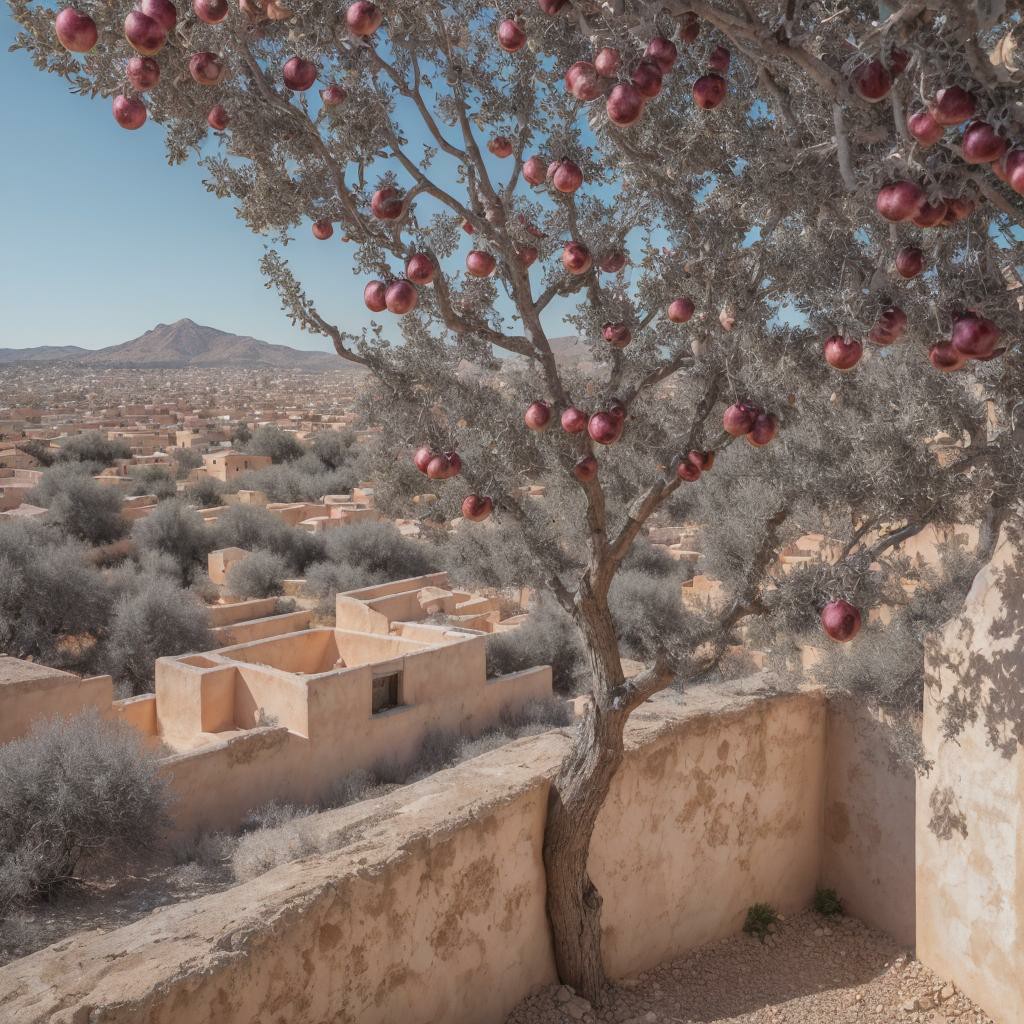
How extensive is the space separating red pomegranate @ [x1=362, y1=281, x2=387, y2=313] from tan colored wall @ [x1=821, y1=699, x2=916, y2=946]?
14.7 feet

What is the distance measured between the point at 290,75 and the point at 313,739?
8558mm

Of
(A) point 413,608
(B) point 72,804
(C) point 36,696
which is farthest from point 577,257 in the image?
(A) point 413,608

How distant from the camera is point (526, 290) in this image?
432cm

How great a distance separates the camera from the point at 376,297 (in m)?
3.44

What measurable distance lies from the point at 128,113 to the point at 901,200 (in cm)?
240

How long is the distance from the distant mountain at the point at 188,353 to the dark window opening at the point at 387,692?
12449 cm

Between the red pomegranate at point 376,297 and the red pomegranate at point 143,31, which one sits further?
the red pomegranate at point 376,297

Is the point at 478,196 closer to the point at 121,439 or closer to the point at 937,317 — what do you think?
the point at 937,317

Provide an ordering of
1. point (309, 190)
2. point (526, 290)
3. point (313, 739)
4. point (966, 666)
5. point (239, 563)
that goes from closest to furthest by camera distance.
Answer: point (309, 190)
point (526, 290)
point (966, 666)
point (313, 739)
point (239, 563)

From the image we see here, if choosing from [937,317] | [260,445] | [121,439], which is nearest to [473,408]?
[937,317]

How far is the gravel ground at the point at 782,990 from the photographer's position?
15.8 ft

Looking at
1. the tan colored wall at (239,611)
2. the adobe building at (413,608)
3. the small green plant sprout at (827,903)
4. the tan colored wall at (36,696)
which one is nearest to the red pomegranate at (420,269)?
the small green plant sprout at (827,903)

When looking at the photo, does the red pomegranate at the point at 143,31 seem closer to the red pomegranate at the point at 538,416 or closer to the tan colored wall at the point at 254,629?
the red pomegranate at the point at 538,416

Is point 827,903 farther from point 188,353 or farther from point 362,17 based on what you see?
point 188,353
